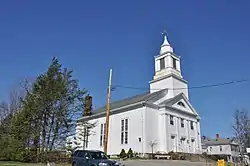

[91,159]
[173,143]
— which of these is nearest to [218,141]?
[173,143]

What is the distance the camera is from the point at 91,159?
1684 centimetres

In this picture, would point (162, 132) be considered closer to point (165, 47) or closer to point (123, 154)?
point (123, 154)

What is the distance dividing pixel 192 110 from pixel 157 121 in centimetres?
971

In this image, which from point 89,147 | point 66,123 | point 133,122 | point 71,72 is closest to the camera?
point 66,123

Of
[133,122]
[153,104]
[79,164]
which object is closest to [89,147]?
[133,122]

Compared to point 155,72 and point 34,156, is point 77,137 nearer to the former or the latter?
point 34,156

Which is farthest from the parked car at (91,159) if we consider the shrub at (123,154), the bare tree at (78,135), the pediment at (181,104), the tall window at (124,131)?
the pediment at (181,104)

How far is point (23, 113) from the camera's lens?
28.8 metres

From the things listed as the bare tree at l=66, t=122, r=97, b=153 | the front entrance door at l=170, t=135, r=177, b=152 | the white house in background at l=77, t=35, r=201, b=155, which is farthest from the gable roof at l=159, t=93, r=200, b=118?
the bare tree at l=66, t=122, r=97, b=153

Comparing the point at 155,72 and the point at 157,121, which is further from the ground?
the point at 155,72

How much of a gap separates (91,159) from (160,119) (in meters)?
22.6

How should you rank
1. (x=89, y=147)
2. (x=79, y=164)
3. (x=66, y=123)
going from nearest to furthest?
(x=79, y=164) → (x=66, y=123) → (x=89, y=147)

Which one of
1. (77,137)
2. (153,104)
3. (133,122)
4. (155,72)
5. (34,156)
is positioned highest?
(155,72)

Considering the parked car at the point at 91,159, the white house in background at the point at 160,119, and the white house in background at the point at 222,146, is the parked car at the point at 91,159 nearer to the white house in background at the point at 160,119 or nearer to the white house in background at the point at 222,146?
the white house in background at the point at 160,119
